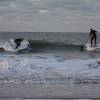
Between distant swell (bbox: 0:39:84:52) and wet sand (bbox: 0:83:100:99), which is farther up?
distant swell (bbox: 0:39:84:52)

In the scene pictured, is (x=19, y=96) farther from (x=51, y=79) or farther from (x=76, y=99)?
(x=51, y=79)

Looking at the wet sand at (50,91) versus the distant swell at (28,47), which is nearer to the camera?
the wet sand at (50,91)

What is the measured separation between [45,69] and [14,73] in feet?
4.88

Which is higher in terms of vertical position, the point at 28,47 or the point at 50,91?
the point at 28,47

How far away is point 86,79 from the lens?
10125mm

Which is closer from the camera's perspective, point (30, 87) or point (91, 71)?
point (30, 87)

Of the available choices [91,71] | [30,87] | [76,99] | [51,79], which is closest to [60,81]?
[51,79]

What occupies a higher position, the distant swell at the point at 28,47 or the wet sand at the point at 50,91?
the distant swell at the point at 28,47

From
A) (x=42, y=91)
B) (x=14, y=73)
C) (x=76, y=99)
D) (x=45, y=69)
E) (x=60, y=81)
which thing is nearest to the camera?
(x=76, y=99)

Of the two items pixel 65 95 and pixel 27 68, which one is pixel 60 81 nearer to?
pixel 65 95

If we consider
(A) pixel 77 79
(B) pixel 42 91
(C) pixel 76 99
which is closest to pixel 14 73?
(A) pixel 77 79

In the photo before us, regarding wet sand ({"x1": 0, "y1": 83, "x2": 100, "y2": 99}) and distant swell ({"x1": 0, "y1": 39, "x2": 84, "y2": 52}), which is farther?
distant swell ({"x1": 0, "y1": 39, "x2": 84, "y2": 52})

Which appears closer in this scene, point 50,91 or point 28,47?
point 50,91

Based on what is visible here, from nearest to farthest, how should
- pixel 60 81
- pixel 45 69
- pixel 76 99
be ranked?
pixel 76 99
pixel 60 81
pixel 45 69
